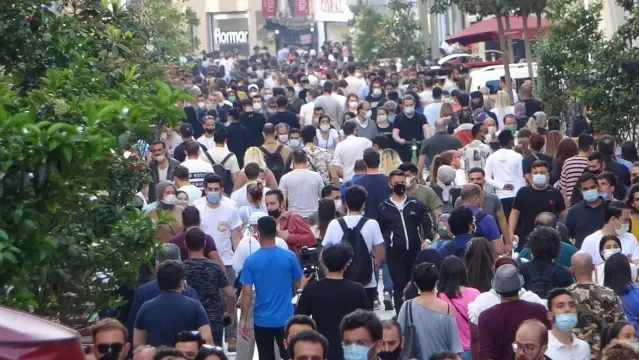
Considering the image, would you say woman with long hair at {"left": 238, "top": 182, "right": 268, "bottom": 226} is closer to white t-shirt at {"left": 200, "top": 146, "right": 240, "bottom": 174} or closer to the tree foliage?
white t-shirt at {"left": 200, "top": 146, "right": 240, "bottom": 174}

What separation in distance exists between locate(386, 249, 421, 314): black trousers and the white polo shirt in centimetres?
476

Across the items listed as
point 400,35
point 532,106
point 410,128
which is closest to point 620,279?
point 410,128

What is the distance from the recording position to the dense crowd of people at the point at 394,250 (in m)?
9.08

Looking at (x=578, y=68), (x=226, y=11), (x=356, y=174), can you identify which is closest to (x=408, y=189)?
(x=356, y=174)

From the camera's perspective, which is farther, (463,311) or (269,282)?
(269,282)

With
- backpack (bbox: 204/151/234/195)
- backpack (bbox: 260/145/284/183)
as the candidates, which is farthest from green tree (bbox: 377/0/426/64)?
backpack (bbox: 204/151/234/195)

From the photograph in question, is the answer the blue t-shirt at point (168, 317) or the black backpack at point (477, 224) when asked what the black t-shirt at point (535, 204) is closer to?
the black backpack at point (477, 224)

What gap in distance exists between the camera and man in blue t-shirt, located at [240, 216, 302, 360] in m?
11.3

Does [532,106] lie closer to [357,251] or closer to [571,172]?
[571,172]

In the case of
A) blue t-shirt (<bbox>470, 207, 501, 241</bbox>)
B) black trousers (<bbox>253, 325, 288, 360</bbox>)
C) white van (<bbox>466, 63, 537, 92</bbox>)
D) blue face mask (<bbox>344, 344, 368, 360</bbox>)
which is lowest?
black trousers (<bbox>253, 325, 288, 360</bbox>)

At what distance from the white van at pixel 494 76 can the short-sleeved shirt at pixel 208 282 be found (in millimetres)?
19259

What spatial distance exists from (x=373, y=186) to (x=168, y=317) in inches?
233

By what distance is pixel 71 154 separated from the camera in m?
6.53

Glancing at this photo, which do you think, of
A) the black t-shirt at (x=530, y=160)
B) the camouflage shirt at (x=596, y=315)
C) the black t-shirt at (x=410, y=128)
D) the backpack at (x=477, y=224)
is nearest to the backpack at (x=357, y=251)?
the backpack at (x=477, y=224)
